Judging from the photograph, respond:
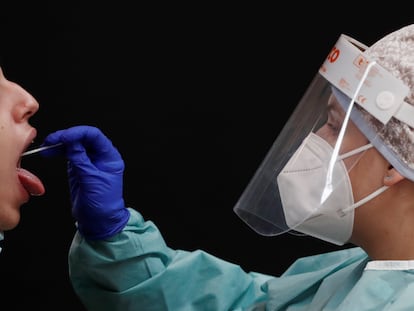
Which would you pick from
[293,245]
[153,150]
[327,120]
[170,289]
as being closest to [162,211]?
[153,150]

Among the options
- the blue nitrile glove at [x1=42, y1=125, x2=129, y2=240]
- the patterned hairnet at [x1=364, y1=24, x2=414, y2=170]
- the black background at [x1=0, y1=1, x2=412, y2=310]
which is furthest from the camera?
the black background at [x1=0, y1=1, x2=412, y2=310]

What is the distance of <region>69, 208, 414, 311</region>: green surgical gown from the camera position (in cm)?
238

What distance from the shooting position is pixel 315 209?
7.16 ft

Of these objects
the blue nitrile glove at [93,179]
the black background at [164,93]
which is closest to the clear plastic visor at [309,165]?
the blue nitrile glove at [93,179]

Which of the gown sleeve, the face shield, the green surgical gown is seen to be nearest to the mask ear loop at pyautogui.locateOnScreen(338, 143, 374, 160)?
the face shield

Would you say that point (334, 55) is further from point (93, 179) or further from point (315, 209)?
point (93, 179)

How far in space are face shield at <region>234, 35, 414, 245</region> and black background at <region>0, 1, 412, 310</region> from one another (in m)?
0.84

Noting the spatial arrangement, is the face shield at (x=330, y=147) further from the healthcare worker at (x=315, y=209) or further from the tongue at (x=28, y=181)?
the tongue at (x=28, y=181)

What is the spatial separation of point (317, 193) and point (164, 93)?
3.32 feet

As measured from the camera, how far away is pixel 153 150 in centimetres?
312

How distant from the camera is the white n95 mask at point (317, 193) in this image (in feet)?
7.12

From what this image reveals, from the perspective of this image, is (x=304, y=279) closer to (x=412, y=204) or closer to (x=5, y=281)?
(x=412, y=204)

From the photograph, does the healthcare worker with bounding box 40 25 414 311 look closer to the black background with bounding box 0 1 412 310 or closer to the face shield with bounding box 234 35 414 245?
the face shield with bounding box 234 35 414 245

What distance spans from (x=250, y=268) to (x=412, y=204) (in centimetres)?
117
